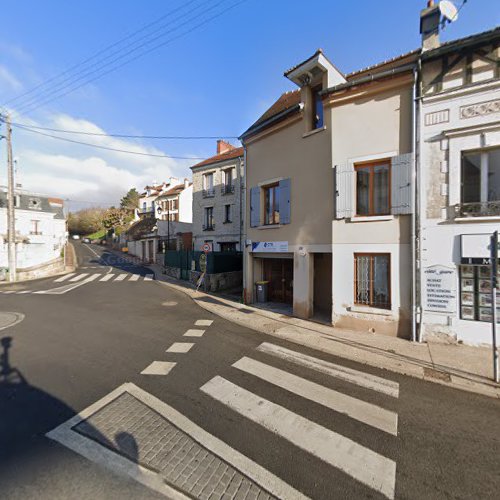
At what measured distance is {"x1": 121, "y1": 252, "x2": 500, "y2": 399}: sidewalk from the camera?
16.6 feet

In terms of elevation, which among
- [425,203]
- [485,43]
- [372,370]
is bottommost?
[372,370]

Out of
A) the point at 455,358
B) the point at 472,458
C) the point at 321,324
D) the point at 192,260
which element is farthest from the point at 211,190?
the point at 472,458

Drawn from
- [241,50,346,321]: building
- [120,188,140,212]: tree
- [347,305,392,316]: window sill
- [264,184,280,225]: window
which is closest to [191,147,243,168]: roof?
[241,50,346,321]: building

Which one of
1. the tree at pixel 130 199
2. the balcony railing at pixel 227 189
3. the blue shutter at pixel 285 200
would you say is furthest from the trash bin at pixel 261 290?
the tree at pixel 130 199

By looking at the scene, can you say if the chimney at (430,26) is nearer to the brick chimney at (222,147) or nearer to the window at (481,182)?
the window at (481,182)

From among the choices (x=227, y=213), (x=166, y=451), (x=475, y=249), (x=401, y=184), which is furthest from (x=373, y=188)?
(x=227, y=213)

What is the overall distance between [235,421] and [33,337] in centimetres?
670

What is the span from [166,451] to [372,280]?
22.4ft

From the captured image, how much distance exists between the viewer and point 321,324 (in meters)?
8.51

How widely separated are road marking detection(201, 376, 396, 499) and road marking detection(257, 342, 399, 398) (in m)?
1.62

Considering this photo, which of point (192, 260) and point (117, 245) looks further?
point (117, 245)

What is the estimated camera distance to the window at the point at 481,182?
6.45 meters

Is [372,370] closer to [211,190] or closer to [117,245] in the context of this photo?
[211,190]

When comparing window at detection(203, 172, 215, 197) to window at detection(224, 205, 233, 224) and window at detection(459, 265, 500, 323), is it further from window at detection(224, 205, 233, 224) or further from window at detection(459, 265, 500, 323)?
window at detection(459, 265, 500, 323)
